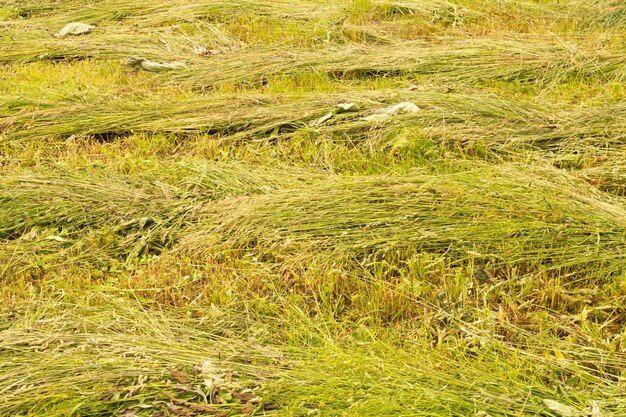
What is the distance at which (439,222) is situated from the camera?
12.0ft

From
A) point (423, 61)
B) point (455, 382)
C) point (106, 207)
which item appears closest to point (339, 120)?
point (423, 61)

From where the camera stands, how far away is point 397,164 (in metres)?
4.51

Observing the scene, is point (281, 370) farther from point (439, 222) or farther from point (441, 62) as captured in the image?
point (441, 62)

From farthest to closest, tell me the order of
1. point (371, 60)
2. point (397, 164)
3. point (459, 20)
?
point (459, 20) < point (371, 60) < point (397, 164)

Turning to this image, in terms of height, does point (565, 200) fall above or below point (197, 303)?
above

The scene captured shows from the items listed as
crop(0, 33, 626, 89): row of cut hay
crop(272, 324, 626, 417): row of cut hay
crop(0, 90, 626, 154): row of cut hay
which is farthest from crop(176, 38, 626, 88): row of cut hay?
crop(272, 324, 626, 417): row of cut hay

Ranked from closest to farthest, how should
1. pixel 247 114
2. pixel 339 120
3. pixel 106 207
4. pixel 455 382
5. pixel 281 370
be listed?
pixel 455 382
pixel 281 370
pixel 106 207
pixel 339 120
pixel 247 114

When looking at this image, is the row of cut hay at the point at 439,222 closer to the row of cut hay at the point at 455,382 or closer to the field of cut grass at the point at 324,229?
the field of cut grass at the point at 324,229

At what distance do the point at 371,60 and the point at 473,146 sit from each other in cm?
177

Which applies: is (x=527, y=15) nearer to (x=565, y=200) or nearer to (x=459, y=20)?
(x=459, y=20)

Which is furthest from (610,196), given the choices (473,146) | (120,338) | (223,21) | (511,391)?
(223,21)

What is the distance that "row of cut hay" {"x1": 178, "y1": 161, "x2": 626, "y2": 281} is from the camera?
3.48 meters

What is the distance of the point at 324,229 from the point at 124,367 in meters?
1.29

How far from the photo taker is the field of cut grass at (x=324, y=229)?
268cm
